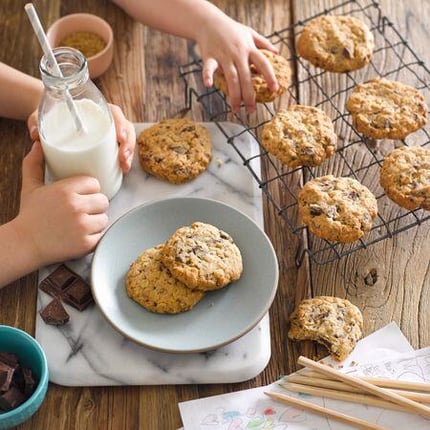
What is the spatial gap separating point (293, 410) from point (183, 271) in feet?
1.00

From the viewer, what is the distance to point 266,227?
5.14ft

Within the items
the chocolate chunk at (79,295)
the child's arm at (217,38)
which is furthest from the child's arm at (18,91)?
the chocolate chunk at (79,295)

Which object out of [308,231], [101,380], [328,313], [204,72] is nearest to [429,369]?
[328,313]

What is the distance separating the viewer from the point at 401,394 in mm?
1312

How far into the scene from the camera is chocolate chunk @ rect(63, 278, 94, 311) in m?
1.42

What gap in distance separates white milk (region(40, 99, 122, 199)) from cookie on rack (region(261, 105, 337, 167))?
32 cm

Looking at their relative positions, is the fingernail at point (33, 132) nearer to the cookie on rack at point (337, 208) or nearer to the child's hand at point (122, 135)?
the child's hand at point (122, 135)

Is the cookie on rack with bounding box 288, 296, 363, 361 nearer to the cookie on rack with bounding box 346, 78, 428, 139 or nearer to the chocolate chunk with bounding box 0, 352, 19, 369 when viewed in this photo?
the cookie on rack with bounding box 346, 78, 428, 139

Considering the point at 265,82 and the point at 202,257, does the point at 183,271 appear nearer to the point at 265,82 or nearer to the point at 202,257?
the point at 202,257

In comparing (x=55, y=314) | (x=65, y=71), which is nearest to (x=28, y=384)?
(x=55, y=314)

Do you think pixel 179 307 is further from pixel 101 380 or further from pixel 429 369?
pixel 429 369

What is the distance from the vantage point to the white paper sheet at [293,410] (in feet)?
4.30

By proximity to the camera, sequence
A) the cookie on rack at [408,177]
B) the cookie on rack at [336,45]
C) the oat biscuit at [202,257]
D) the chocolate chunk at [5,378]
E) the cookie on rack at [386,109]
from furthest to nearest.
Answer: the cookie on rack at [336,45]
the cookie on rack at [386,109]
the cookie on rack at [408,177]
the oat biscuit at [202,257]
the chocolate chunk at [5,378]

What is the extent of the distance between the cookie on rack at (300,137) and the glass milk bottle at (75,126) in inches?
12.5
